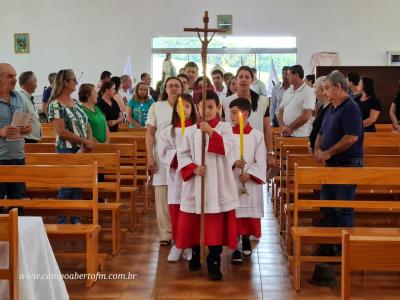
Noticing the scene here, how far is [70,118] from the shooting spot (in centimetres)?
584

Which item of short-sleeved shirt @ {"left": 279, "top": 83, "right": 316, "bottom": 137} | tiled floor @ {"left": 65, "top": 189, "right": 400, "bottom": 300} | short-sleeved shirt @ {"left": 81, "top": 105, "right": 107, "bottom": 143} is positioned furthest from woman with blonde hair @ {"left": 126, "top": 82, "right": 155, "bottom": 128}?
tiled floor @ {"left": 65, "top": 189, "right": 400, "bottom": 300}

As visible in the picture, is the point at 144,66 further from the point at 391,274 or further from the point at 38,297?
the point at 38,297

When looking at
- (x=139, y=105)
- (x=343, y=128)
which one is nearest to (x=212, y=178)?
(x=343, y=128)

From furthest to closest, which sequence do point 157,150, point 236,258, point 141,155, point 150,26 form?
1. point 150,26
2. point 141,155
3. point 157,150
4. point 236,258

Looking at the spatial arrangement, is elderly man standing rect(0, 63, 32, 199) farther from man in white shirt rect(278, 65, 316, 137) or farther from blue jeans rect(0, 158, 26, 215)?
man in white shirt rect(278, 65, 316, 137)

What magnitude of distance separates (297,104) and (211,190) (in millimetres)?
2962

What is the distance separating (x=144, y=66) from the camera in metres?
17.9

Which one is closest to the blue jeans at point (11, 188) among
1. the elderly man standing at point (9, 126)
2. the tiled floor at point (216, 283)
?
the elderly man standing at point (9, 126)

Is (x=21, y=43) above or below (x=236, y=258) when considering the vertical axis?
above

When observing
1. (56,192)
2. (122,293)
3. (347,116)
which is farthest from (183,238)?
(56,192)

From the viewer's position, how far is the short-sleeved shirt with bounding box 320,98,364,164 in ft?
15.5

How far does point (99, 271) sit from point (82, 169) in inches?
36.2

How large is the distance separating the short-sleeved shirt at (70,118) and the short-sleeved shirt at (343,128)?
90.6 inches

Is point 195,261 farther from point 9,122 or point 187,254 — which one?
point 9,122
